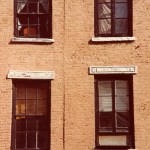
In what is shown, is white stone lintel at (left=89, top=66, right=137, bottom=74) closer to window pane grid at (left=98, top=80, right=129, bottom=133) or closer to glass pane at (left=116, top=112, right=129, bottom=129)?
window pane grid at (left=98, top=80, right=129, bottom=133)

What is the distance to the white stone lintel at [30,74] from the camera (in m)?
13.0

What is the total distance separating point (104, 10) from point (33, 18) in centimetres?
235

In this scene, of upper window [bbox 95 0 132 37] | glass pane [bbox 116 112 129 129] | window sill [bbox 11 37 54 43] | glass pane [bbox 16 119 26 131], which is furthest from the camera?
upper window [bbox 95 0 132 37]

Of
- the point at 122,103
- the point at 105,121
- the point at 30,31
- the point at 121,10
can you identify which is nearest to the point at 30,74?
the point at 30,31

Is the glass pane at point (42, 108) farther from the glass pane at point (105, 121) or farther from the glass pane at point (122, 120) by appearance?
the glass pane at point (122, 120)

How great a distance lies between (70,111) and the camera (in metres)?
13.0

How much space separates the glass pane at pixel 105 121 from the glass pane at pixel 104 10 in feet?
10.5

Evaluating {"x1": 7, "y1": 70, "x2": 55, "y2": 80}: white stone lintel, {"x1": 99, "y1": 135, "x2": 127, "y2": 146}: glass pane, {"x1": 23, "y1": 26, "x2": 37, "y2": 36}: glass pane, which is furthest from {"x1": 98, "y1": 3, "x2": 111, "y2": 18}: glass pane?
{"x1": 99, "y1": 135, "x2": 127, "y2": 146}: glass pane

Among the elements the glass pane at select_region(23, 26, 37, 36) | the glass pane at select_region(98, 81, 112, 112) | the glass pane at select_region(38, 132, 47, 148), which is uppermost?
the glass pane at select_region(23, 26, 37, 36)

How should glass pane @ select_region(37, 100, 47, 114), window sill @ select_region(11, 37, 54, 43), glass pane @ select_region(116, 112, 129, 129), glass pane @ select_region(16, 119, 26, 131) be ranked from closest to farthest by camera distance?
1. glass pane @ select_region(116, 112, 129, 129)
2. glass pane @ select_region(16, 119, 26, 131)
3. glass pane @ select_region(37, 100, 47, 114)
4. window sill @ select_region(11, 37, 54, 43)

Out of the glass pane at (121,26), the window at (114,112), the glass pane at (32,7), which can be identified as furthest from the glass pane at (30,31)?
the glass pane at (121,26)

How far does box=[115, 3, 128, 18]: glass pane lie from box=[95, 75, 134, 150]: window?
2.05m

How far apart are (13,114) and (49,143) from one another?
1447mm

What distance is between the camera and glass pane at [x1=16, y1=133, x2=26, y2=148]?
1304 centimetres
